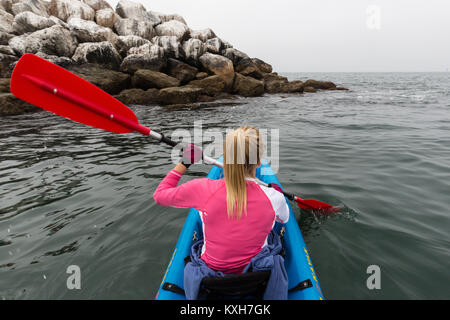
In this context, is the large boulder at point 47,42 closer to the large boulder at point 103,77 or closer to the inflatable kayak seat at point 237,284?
the large boulder at point 103,77

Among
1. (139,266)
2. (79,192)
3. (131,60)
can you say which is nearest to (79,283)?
(139,266)

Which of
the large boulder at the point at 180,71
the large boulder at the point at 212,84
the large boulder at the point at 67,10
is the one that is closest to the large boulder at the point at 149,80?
the large boulder at the point at 180,71

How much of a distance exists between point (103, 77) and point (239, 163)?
18.1 metres

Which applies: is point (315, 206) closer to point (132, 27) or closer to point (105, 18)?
point (132, 27)

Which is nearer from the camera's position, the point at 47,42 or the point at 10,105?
the point at 10,105

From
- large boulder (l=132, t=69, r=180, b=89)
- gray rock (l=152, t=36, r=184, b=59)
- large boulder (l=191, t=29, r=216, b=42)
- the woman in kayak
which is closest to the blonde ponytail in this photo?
the woman in kayak

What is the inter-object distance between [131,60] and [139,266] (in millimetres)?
19465

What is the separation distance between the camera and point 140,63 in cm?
1864

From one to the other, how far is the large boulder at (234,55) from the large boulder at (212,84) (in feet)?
22.3

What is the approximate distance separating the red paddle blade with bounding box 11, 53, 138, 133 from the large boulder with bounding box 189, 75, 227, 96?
1723cm

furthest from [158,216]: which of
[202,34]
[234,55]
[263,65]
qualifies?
[263,65]
